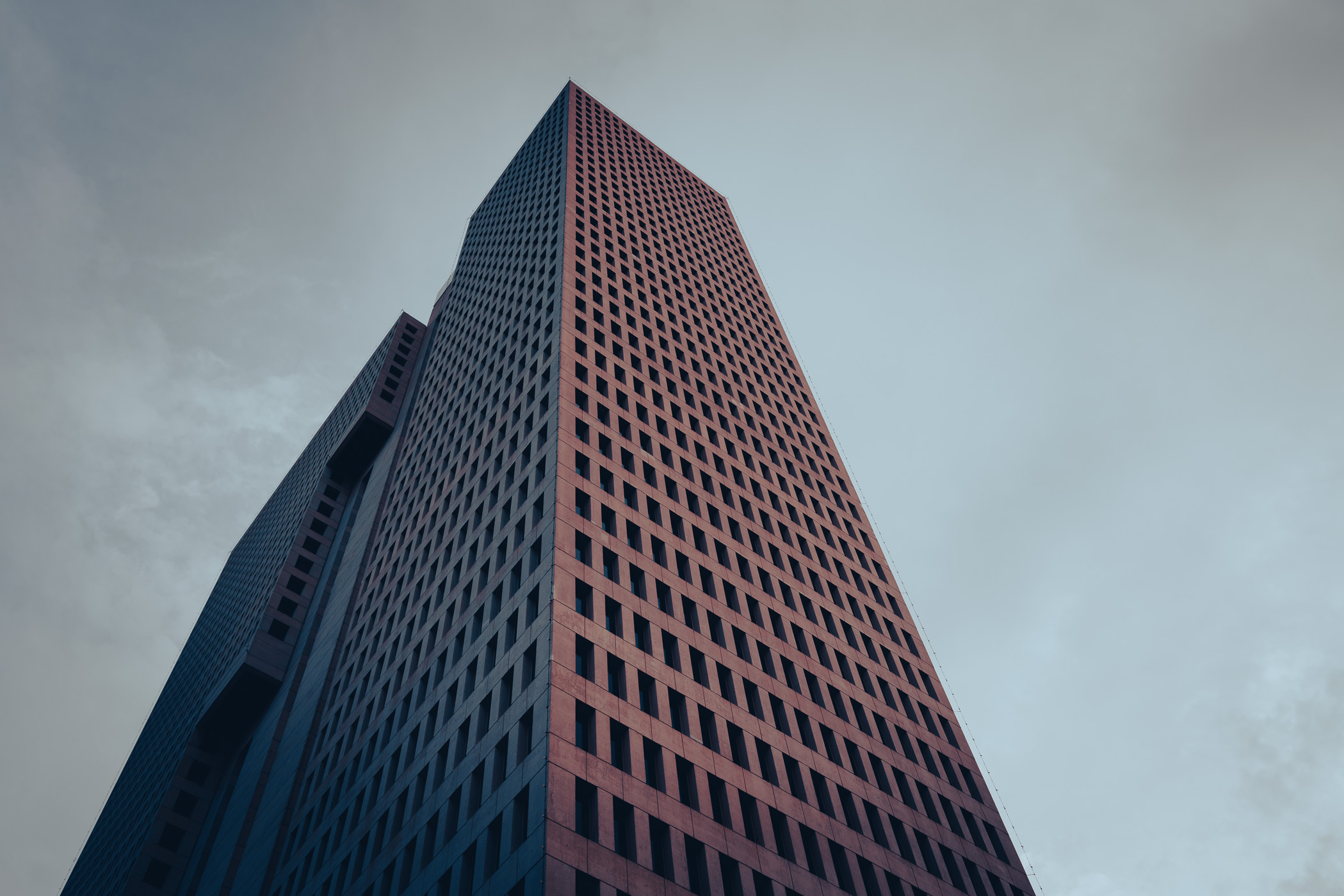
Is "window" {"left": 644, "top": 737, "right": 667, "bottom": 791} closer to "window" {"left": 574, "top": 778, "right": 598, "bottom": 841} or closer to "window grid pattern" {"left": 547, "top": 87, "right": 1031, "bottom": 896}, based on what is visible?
"window grid pattern" {"left": 547, "top": 87, "right": 1031, "bottom": 896}

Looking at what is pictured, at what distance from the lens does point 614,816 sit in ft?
105

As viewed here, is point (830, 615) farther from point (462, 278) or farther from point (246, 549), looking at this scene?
point (246, 549)

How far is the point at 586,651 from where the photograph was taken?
37.5 m

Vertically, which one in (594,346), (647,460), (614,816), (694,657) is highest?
(594,346)

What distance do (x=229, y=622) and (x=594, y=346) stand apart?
2806 inches

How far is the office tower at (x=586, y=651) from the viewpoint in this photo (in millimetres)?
34750

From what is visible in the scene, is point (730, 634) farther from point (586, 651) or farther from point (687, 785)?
point (687, 785)

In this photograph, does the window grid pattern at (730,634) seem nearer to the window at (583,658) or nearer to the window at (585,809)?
the window at (583,658)

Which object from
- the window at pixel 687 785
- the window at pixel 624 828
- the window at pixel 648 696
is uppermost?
the window at pixel 648 696

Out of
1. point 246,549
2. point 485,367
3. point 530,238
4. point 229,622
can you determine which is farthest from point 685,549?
point 246,549

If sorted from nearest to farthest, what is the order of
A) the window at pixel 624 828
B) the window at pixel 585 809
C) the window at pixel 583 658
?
1. the window at pixel 585 809
2. the window at pixel 624 828
3. the window at pixel 583 658

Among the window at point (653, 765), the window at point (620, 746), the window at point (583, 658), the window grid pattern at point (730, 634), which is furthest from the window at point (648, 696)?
the window at point (583, 658)

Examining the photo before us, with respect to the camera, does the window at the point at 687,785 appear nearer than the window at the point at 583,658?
Yes

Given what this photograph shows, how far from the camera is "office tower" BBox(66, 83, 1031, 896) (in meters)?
34.8
